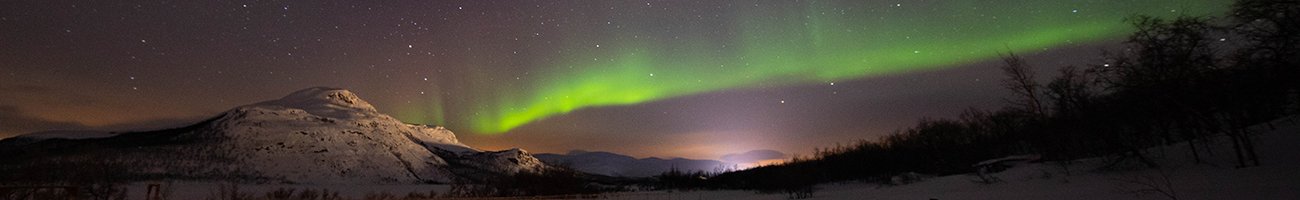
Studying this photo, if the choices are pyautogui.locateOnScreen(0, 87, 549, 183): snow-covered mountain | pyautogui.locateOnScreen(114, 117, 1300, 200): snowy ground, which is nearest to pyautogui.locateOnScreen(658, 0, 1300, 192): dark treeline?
pyautogui.locateOnScreen(114, 117, 1300, 200): snowy ground

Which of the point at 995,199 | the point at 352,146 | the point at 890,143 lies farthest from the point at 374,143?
the point at 995,199

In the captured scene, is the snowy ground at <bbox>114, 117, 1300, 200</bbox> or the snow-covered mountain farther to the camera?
the snow-covered mountain

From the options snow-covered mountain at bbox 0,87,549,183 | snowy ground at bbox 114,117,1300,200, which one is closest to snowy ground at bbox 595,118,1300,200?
snowy ground at bbox 114,117,1300,200

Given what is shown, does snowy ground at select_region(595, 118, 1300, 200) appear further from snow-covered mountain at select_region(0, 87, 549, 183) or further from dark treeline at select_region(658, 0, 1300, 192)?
snow-covered mountain at select_region(0, 87, 549, 183)

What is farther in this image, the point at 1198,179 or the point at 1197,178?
the point at 1197,178

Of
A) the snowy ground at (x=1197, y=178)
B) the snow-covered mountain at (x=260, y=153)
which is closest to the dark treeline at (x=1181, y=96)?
the snowy ground at (x=1197, y=178)

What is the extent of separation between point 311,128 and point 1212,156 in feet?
696

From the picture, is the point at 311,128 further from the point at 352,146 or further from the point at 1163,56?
the point at 1163,56

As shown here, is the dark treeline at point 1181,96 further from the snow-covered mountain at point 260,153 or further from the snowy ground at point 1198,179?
the snow-covered mountain at point 260,153

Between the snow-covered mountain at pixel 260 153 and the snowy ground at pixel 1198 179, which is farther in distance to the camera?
the snow-covered mountain at pixel 260 153

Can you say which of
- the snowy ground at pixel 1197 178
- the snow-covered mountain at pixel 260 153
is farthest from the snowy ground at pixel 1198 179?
the snow-covered mountain at pixel 260 153

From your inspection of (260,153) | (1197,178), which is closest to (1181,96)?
(1197,178)

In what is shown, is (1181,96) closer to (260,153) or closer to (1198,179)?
(1198,179)

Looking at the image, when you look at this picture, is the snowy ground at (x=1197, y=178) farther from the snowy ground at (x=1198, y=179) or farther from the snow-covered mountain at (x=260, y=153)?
the snow-covered mountain at (x=260, y=153)
